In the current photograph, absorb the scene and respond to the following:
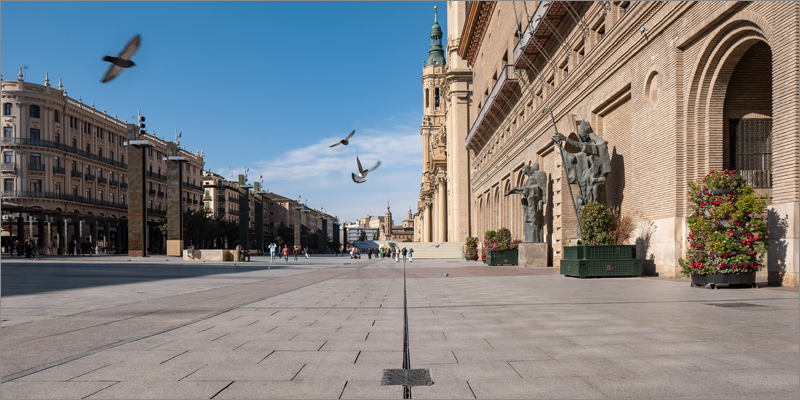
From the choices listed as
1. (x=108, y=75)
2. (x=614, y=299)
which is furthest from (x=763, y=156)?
(x=108, y=75)

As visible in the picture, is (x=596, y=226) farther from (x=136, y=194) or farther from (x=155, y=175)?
(x=155, y=175)

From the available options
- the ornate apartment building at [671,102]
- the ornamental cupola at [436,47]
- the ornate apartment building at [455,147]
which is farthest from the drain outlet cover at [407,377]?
the ornamental cupola at [436,47]

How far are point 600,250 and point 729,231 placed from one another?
5.79 m

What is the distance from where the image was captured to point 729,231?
10.6 metres

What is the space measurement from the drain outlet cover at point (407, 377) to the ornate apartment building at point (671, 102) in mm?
8911

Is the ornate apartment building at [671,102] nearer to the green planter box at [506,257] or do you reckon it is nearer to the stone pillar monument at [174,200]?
the green planter box at [506,257]

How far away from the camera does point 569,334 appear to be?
20.6ft

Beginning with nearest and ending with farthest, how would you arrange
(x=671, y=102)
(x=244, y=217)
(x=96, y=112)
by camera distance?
(x=671, y=102)
(x=244, y=217)
(x=96, y=112)

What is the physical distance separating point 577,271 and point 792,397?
42.5 feet

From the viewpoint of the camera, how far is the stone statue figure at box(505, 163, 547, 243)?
27.2 metres

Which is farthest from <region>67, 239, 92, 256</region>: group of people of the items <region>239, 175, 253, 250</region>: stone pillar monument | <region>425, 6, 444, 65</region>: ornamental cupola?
<region>425, 6, 444, 65</region>: ornamental cupola

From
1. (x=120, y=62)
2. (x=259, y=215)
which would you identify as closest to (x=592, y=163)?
(x=120, y=62)

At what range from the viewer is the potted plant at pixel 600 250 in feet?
53.0

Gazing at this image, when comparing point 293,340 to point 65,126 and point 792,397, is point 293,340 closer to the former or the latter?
point 792,397
